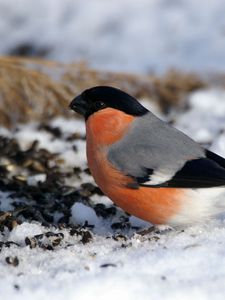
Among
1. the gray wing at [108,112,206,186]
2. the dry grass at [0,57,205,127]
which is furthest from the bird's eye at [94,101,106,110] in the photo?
the dry grass at [0,57,205,127]

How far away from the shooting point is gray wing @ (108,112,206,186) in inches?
124

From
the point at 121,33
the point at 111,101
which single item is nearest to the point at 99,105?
the point at 111,101

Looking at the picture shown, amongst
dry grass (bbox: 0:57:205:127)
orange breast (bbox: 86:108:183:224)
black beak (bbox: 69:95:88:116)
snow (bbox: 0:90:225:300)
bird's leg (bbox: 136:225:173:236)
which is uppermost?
dry grass (bbox: 0:57:205:127)

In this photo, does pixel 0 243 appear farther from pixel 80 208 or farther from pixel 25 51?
pixel 25 51

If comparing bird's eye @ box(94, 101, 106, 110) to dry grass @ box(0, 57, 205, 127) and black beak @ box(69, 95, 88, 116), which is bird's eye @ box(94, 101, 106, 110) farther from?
dry grass @ box(0, 57, 205, 127)

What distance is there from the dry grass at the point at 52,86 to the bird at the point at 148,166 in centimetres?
212

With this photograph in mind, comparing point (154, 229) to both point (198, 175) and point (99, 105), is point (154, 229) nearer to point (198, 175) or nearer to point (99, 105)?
point (198, 175)

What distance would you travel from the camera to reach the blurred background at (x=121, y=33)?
21.2 feet

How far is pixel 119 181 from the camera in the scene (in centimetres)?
318

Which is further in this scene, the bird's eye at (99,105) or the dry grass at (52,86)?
the dry grass at (52,86)

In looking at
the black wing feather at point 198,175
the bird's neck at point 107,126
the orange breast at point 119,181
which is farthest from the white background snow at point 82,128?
the bird's neck at point 107,126

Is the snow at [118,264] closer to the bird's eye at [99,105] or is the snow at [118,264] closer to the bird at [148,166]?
the bird at [148,166]

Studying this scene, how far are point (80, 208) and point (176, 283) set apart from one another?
1.21 metres

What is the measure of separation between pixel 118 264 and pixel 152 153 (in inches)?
24.6
